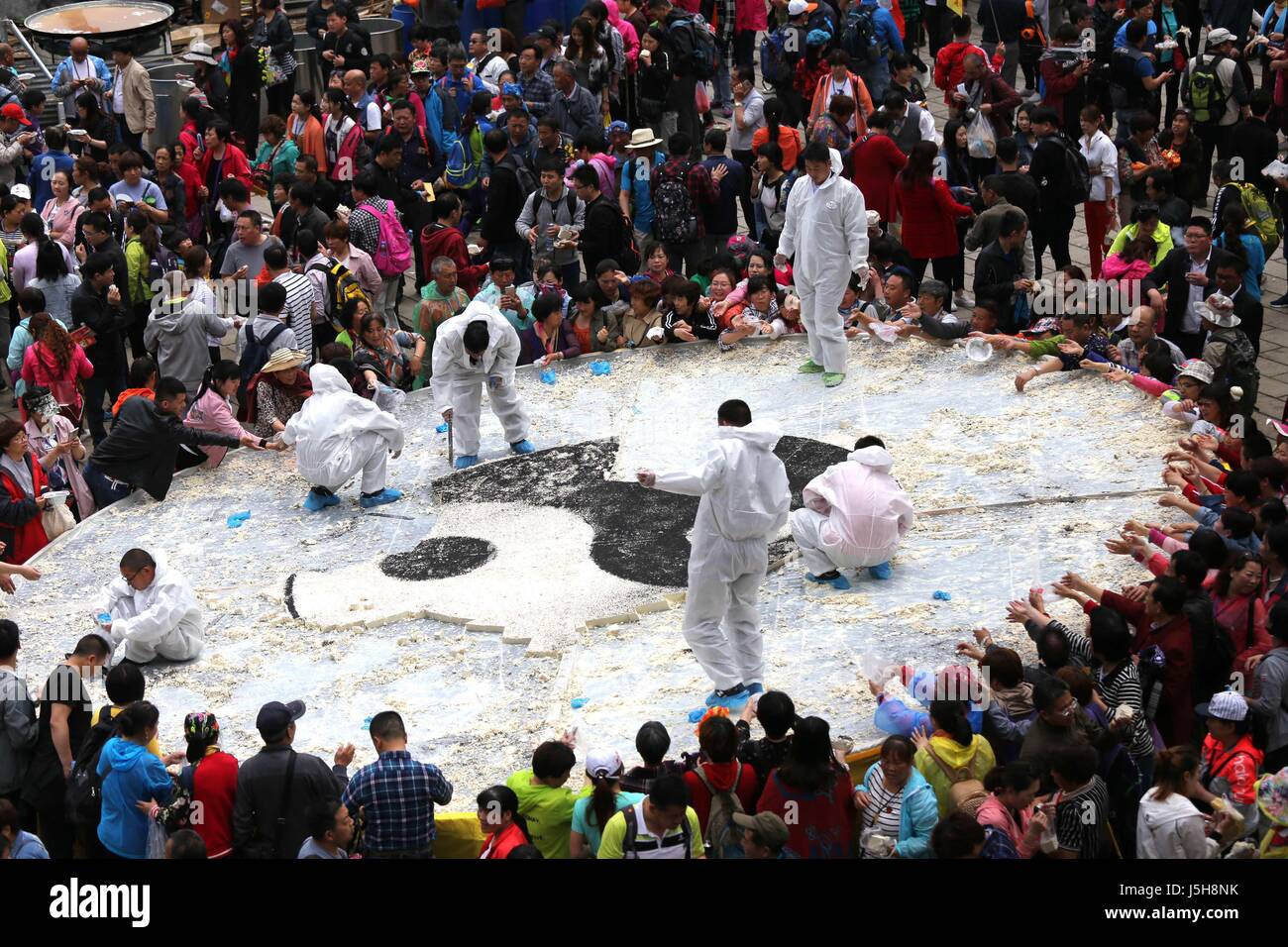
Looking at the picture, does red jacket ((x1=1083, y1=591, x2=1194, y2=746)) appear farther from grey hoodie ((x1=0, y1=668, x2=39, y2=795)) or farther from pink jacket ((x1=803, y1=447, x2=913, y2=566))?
grey hoodie ((x1=0, y1=668, x2=39, y2=795))

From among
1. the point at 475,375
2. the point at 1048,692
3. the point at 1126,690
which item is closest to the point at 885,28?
the point at 475,375

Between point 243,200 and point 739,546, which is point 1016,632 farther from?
point 243,200

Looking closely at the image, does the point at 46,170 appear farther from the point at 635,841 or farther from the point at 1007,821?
the point at 1007,821

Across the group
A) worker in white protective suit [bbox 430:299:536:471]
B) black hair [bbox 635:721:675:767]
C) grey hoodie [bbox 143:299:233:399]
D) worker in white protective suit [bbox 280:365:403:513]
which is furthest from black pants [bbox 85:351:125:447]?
black hair [bbox 635:721:675:767]

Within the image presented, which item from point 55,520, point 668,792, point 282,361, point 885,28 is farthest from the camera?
point 885,28

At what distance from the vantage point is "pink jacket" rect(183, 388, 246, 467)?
39.7 ft

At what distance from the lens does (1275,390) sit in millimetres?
13172

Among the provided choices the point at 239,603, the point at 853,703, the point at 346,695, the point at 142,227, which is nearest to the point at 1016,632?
the point at 853,703

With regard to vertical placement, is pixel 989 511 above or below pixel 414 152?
below

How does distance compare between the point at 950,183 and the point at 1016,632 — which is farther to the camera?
the point at 950,183

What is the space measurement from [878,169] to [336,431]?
5523 millimetres

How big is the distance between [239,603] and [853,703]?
3891mm

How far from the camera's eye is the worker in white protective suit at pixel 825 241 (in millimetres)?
12438

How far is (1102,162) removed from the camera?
14.8 meters
